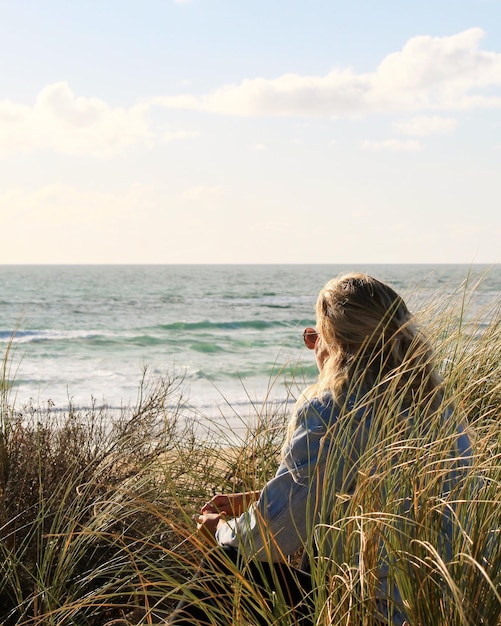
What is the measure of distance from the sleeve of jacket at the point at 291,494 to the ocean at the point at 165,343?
212 millimetres

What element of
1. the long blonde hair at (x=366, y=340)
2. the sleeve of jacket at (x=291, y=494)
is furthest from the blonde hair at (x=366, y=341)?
the sleeve of jacket at (x=291, y=494)

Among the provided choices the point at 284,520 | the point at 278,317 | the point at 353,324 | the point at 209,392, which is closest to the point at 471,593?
the point at 284,520

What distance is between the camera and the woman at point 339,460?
179cm

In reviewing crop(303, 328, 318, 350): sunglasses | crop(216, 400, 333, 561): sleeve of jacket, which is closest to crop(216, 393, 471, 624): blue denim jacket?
crop(216, 400, 333, 561): sleeve of jacket

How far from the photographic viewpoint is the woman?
5.88ft

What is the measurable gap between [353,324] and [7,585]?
1.58 m

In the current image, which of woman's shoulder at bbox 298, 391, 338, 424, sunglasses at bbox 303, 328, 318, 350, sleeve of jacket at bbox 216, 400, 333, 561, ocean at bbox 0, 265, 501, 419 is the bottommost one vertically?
ocean at bbox 0, 265, 501, 419

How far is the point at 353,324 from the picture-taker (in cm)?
225

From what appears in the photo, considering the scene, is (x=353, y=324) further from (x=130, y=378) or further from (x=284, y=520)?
(x=130, y=378)

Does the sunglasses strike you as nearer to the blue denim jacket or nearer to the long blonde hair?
the long blonde hair

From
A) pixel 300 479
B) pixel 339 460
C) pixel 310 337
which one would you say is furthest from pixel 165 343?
pixel 339 460

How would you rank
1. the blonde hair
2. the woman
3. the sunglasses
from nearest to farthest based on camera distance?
the woman, the blonde hair, the sunglasses

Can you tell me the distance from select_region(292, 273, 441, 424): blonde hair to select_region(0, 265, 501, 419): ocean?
A: 0.22m

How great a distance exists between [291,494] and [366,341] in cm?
49
